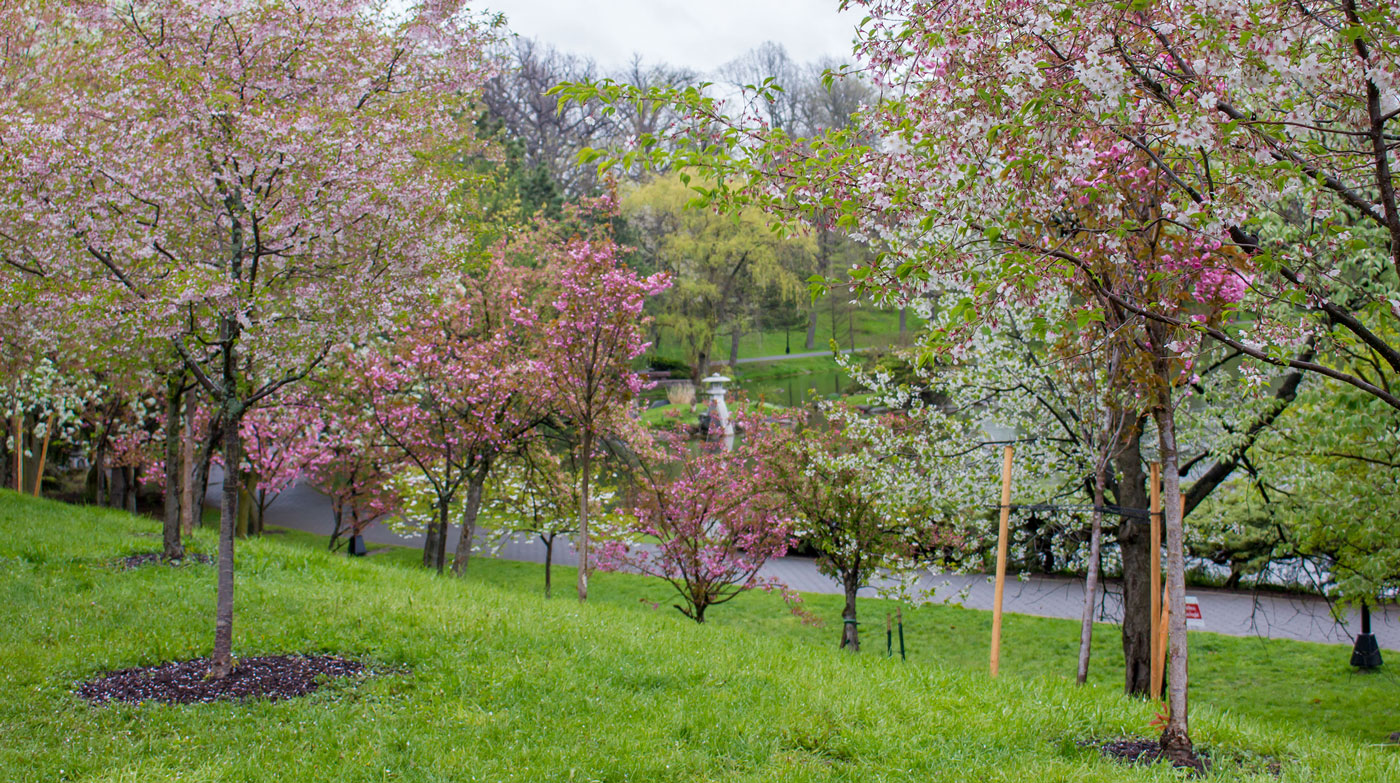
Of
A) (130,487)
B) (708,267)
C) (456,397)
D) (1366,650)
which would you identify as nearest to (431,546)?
(456,397)

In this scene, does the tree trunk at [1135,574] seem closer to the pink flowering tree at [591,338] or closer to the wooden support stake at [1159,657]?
the wooden support stake at [1159,657]

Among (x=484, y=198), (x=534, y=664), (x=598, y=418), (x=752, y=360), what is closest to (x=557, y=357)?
(x=598, y=418)

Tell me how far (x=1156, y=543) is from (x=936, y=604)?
908 cm

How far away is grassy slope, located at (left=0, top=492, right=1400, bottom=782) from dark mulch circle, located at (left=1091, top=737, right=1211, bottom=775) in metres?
0.12

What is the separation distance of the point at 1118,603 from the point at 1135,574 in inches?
183

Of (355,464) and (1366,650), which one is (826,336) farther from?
(1366,650)

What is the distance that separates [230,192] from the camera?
18.9 ft

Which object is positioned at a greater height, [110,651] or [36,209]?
[36,209]

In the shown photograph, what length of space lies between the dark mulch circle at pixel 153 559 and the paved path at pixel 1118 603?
7.54m

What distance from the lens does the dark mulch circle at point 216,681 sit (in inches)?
190

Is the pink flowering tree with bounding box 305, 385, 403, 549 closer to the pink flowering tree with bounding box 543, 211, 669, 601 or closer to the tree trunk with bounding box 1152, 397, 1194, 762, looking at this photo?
the pink flowering tree with bounding box 543, 211, 669, 601

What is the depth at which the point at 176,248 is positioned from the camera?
636cm

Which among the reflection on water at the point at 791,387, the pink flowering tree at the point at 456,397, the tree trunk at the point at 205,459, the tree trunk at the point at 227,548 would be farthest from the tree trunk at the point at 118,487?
the reflection on water at the point at 791,387

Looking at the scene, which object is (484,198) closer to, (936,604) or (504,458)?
(504,458)
